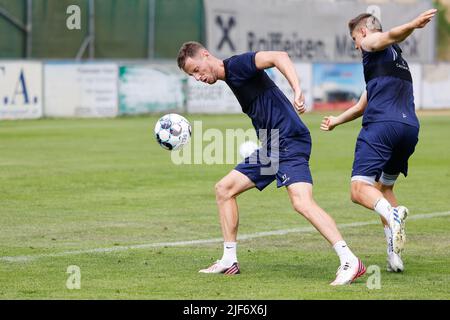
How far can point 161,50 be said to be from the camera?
145 ft

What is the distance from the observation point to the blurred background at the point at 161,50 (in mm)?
35219

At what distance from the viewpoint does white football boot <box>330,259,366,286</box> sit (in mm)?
9008

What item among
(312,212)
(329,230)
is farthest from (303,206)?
(329,230)

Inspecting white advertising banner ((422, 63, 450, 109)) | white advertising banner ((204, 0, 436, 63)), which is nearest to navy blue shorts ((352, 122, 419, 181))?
white advertising banner ((422, 63, 450, 109))

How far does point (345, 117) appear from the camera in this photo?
10.3m

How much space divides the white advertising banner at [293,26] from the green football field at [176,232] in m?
22.8

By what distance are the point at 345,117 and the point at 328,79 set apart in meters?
32.4

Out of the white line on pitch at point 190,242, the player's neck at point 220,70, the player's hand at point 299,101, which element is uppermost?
the player's neck at point 220,70

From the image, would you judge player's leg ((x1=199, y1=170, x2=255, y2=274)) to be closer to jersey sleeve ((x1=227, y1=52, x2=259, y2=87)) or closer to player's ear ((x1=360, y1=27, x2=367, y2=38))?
jersey sleeve ((x1=227, y1=52, x2=259, y2=87))

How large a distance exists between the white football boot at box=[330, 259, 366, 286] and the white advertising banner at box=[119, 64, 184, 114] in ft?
91.3

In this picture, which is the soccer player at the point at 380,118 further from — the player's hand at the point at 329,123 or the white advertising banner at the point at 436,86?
the white advertising banner at the point at 436,86

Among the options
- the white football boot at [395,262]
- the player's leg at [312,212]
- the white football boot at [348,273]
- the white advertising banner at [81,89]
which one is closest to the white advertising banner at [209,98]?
the white advertising banner at [81,89]
